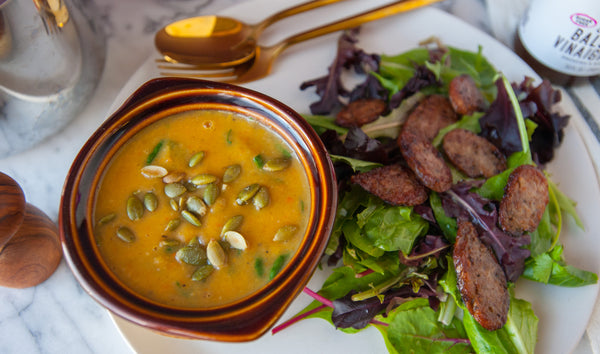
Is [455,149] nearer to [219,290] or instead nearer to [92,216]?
[219,290]

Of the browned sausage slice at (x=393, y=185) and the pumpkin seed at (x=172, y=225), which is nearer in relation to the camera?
the pumpkin seed at (x=172, y=225)

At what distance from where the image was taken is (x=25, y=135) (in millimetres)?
1993

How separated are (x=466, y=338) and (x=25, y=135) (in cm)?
186

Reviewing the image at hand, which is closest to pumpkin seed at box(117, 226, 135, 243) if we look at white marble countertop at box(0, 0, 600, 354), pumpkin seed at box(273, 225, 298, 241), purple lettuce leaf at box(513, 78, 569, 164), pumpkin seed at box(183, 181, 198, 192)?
pumpkin seed at box(183, 181, 198, 192)

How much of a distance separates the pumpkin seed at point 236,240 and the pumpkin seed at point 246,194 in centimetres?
10

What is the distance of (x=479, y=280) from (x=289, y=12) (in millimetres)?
1480

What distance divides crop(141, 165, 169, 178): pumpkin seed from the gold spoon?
0.80 meters

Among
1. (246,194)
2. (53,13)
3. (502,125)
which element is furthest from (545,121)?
(53,13)

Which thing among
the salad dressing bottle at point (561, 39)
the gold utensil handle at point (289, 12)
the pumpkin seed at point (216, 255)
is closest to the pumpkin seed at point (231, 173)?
the pumpkin seed at point (216, 255)

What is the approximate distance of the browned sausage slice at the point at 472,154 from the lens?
1.96 m

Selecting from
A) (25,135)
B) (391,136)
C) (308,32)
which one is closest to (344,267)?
(391,136)

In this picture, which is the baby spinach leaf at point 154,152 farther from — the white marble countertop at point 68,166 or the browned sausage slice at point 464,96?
the browned sausage slice at point 464,96

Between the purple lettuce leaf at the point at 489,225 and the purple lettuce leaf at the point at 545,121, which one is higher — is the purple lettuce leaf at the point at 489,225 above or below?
below

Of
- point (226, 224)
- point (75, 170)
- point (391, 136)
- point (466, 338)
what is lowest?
point (466, 338)
